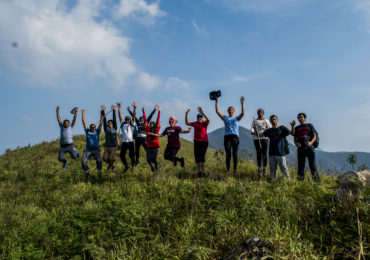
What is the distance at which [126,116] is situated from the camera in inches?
403

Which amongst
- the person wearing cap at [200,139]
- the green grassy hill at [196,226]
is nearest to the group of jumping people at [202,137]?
the person wearing cap at [200,139]

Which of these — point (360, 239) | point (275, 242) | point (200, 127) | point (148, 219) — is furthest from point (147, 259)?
point (200, 127)

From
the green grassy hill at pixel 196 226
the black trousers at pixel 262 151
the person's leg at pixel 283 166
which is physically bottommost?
the green grassy hill at pixel 196 226

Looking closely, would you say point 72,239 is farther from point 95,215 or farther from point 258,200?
point 258,200

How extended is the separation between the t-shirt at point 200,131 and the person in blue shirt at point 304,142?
2.74 metres

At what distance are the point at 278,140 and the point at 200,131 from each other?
242 centimetres

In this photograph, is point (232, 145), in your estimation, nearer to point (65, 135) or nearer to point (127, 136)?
point (127, 136)

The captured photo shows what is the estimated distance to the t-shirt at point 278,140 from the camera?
303 inches

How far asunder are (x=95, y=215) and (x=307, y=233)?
3.38 metres

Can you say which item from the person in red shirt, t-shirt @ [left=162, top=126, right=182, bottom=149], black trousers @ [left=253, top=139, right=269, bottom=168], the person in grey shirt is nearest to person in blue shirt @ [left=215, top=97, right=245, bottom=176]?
black trousers @ [left=253, top=139, right=269, bottom=168]

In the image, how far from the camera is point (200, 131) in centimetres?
845

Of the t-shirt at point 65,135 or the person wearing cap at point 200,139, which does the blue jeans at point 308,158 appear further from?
the t-shirt at point 65,135

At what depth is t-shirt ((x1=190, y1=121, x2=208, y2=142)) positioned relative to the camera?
27.7 feet

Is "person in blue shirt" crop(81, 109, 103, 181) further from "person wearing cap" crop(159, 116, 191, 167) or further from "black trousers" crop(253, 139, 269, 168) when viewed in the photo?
"black trousers" crop(253, 139, 269, 168)
